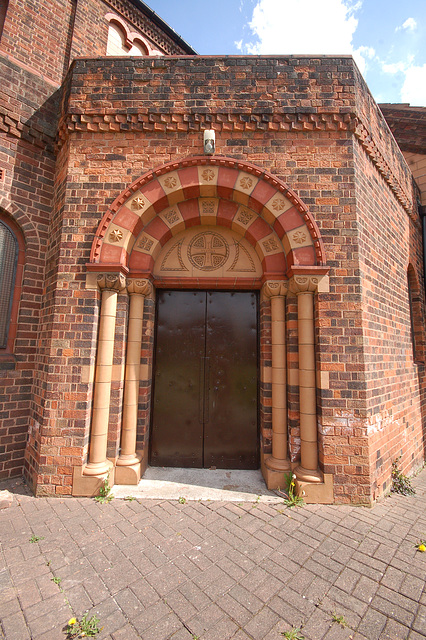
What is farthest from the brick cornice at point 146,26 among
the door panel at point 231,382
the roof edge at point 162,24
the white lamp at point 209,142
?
the door panel at point 231,382

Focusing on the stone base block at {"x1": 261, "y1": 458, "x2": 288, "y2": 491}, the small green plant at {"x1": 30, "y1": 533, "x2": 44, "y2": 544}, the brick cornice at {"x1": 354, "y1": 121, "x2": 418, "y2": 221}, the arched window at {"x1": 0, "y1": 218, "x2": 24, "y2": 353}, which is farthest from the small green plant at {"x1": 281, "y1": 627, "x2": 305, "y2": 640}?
the brick cornice at {"x1": 354, "y1": 121, "x2": 418, "y2": 221}

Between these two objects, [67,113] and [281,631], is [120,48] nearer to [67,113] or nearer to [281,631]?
[67,113]

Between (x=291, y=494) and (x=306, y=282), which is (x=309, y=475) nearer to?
(x=291, y=494)

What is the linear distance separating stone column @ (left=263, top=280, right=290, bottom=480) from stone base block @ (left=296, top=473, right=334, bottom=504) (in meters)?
0.31

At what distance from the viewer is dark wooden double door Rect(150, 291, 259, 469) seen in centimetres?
439

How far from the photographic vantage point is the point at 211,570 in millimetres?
2461

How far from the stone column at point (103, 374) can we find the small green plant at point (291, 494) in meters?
2.22

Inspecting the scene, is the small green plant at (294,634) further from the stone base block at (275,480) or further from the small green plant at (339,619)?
the stone base block at (275,480)

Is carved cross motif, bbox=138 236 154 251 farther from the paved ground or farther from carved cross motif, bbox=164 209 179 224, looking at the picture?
the paved ground

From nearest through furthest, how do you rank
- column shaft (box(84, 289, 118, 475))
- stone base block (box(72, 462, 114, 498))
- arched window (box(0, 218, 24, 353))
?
stone base block (box(72, 462, 114, 498))
column shaft (box(84, 289, 118, 475))
arched window (box(0, 218, 24, 353))

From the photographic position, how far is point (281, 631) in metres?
1.96

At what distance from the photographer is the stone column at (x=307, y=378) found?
12.1 feet

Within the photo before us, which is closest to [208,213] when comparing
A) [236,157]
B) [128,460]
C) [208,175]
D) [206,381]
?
[208,175]

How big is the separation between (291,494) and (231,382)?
162cm
